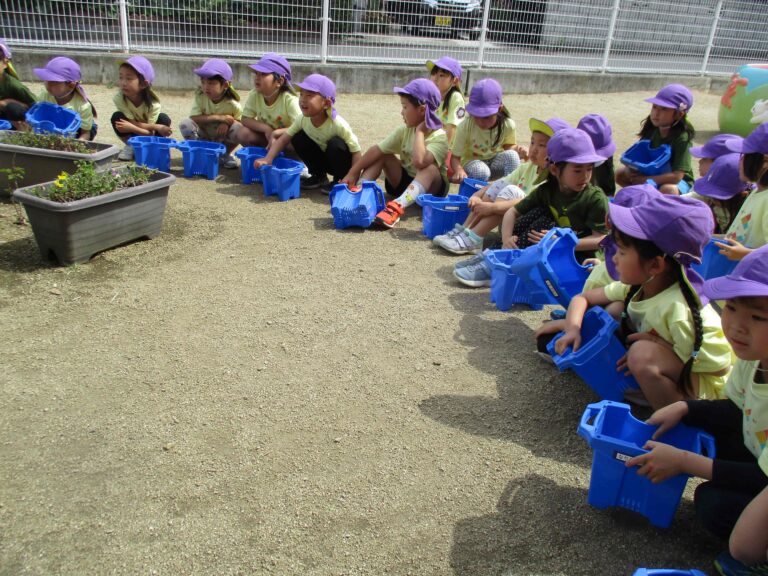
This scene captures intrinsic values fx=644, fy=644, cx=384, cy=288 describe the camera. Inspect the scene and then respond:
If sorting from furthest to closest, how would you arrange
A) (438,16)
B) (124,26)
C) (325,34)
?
(438,16), (325,34), (124,26)

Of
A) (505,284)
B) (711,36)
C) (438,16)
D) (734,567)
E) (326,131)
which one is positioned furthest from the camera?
(711,36)

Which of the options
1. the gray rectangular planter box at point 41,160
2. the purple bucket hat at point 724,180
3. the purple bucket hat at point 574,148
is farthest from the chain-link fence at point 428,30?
the purple bucket hat at point 724,180

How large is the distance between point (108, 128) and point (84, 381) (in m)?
4.82

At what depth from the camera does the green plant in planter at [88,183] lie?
11.9 feet

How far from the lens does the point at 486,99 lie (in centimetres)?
482

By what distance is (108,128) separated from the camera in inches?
266

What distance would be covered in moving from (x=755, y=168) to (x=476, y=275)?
5.20ft

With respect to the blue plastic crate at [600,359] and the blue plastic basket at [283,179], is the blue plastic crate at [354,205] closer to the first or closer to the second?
the blue plastic basket at [283,179]

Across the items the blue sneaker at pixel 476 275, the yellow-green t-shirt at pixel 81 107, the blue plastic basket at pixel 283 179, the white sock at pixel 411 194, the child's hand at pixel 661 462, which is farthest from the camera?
the yellow-green t-shirt at pixel 81 107

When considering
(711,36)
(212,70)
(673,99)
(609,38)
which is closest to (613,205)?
(673,99)

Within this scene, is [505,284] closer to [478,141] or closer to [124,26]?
[478,141]

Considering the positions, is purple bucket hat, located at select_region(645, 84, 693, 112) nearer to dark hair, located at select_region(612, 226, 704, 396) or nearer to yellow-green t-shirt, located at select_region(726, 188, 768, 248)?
yellow-green t-shirt, located at select_region(726, 188, 768, 248)

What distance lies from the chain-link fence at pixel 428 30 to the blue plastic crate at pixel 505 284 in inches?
271

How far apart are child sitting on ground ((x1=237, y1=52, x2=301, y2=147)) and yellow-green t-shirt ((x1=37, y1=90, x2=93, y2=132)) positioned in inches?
50.4
